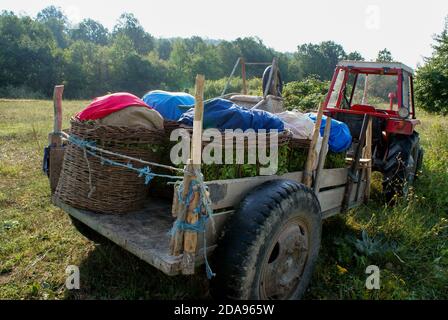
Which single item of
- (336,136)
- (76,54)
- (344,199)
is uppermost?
(76,54)

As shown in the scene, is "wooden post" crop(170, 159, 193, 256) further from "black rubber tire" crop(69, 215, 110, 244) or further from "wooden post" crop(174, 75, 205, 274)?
"black rubber tire" crop(69, 215, 110, 244)

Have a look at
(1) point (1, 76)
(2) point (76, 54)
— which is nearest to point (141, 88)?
(2) point (76, 54)

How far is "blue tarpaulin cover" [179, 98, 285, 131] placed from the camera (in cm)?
245

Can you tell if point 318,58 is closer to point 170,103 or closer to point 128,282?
point 170,103

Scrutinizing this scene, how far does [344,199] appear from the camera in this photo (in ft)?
11.5

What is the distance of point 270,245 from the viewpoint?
7.32 ft

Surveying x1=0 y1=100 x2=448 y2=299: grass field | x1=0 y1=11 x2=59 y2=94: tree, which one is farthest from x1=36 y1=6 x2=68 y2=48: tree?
x1=0 y1=100 x2=448 y2=299: grass field

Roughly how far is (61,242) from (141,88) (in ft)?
167

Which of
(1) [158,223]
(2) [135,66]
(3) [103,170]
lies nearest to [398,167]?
(1) [158,223]

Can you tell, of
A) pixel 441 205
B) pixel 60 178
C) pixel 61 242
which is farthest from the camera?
pixel 441 205

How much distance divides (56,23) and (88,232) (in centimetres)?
11095

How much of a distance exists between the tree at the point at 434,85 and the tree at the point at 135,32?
3428 inches

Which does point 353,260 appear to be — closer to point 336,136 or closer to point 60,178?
point 336,136

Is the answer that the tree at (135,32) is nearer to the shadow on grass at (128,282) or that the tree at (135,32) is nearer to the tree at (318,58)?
the tree at (318,58)
